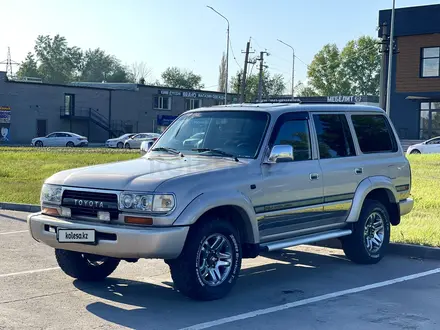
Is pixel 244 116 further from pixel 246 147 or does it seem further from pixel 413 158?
pixel 413 158

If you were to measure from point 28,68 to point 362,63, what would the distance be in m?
64.4

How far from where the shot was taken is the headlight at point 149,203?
636 cm

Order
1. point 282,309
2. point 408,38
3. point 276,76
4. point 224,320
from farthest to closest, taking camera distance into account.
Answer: point 276,76, point 408,38, point 282,309, point 224,320

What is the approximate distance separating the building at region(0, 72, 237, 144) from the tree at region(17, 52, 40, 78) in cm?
5722

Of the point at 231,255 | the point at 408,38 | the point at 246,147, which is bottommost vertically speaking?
the point at 231,255

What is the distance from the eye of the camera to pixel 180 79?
4616 inches

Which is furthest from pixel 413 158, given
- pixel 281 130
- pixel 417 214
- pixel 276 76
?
pixel 276 76

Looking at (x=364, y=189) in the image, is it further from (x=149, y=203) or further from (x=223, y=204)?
(x=149, y=203)

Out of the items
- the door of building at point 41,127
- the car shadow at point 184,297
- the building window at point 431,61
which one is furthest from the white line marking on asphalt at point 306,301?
the door of building at point 41,127

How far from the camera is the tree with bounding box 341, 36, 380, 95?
334ft

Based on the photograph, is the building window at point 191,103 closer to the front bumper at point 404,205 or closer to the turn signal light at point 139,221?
the front bumper at point 404,205

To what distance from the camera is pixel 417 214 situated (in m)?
12.2

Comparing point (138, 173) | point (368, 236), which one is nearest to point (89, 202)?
point (138, 173)

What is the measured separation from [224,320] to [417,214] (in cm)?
703
